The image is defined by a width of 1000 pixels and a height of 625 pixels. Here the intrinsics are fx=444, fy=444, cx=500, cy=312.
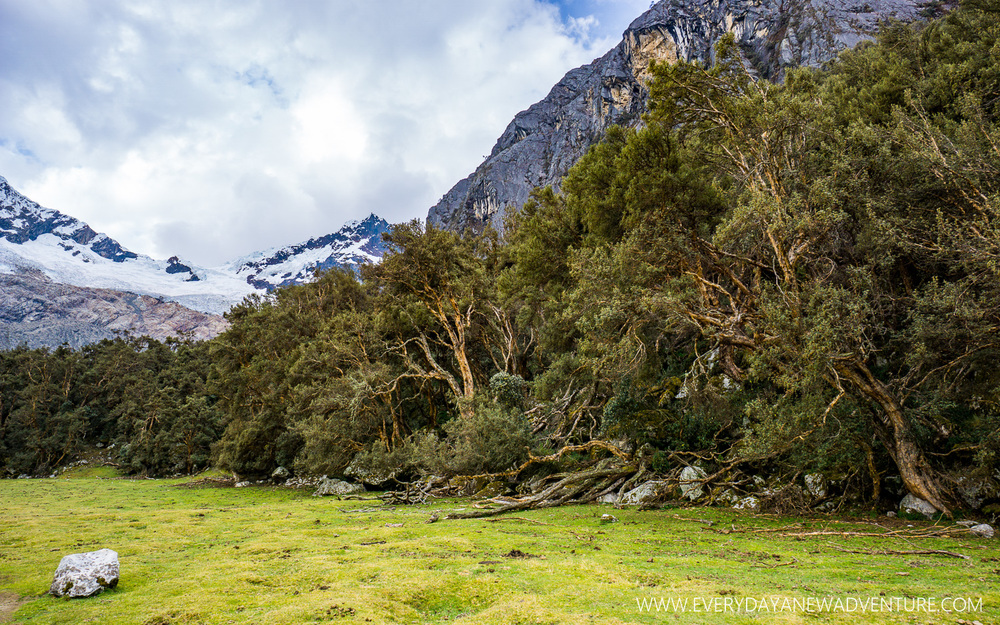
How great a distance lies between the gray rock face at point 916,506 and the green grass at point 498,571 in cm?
67

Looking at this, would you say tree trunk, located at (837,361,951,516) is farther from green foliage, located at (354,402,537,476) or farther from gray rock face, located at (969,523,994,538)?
green foliage, located at (354,402,537,476)

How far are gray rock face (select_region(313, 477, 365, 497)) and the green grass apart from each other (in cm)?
1168

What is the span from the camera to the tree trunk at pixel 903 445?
1172 cm

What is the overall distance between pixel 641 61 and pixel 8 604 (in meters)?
139

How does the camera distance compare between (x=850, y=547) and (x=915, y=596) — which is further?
(x=850, y=547)

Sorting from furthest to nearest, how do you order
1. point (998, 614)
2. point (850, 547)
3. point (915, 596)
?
point (850, 547)
point (915, 596)
point (998, 614)

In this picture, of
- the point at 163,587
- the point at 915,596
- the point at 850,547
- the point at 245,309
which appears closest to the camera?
the point at 915,596

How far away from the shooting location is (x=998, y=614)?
5262 mm

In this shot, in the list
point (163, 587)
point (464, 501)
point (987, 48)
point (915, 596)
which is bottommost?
point (464, 501)

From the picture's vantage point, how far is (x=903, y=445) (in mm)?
11891

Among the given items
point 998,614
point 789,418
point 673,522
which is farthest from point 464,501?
point 998,614

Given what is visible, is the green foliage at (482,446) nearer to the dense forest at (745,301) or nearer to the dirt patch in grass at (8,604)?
the dense forest at (745,301)

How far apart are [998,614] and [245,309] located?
51.0m

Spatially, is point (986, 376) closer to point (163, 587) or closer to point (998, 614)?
point (998, 614)
